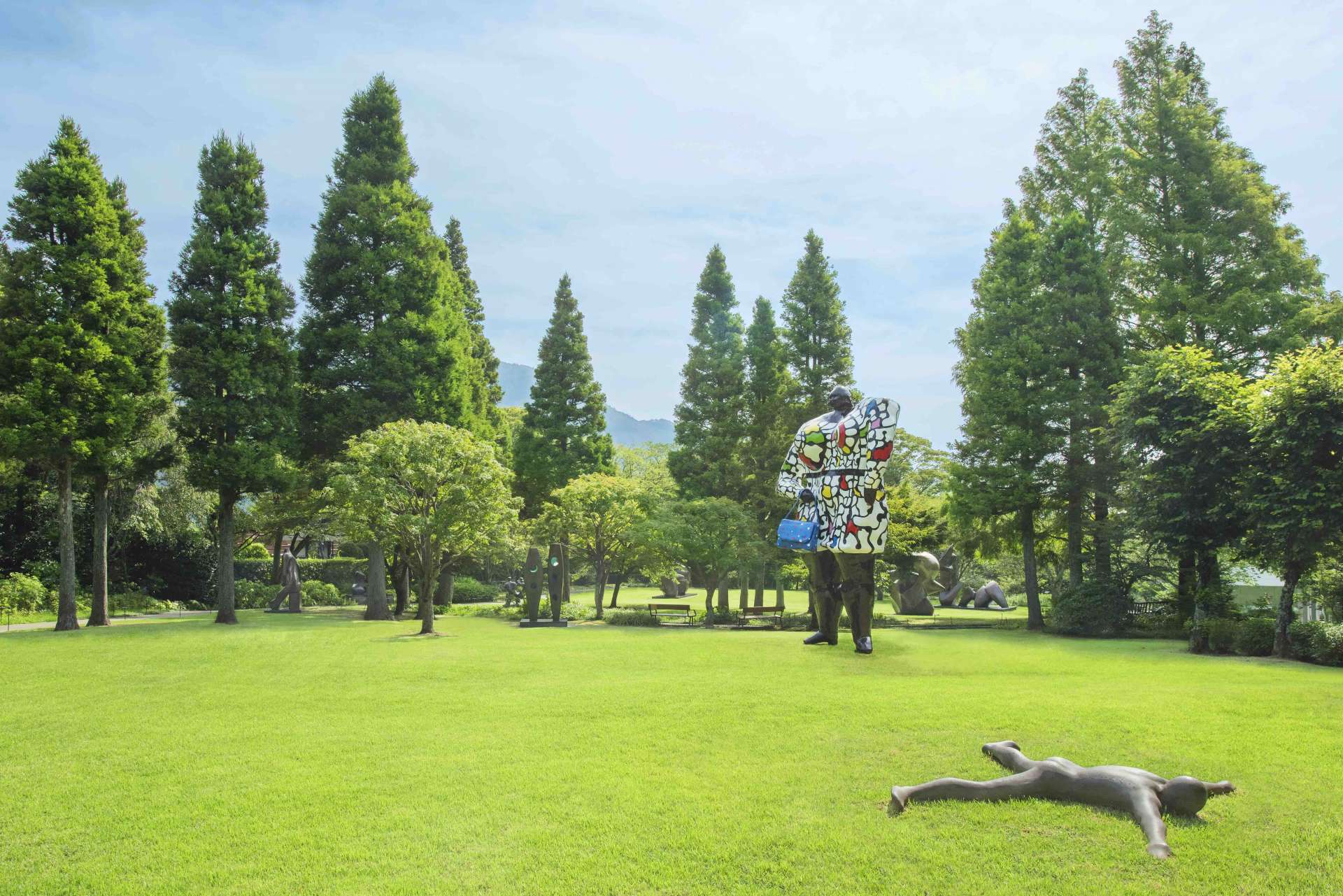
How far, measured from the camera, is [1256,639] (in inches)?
550

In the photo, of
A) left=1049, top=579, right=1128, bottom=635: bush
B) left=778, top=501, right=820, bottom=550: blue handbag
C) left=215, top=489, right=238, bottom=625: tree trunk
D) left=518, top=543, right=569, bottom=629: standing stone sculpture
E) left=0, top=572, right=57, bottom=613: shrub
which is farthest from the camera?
left=518, top=543, right=569, bottom=629: standing stone sculpture

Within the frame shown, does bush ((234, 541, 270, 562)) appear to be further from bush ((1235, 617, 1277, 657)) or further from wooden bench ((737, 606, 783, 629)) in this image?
bush ((1235, 617, 1277, 657))

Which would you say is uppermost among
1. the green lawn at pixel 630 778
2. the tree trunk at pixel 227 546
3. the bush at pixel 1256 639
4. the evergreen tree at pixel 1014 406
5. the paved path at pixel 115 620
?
the evergreen tree at pixel 1014 406

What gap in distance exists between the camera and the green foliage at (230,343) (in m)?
19.2

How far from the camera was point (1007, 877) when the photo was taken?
13.5 ft

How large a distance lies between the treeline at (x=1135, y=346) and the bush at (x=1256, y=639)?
1.39 meters

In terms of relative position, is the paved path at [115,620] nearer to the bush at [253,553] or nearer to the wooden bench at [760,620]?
the bush at [253,553]

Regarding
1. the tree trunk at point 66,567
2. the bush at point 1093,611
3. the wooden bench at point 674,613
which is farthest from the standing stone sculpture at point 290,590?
the bush at point 1093,611

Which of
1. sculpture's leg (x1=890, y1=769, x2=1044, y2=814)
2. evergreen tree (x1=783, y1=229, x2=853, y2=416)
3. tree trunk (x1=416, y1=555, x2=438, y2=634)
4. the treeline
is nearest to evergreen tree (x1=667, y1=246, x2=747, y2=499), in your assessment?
evergreen tree (x1=783, y1=229, x2=853, y2=416)

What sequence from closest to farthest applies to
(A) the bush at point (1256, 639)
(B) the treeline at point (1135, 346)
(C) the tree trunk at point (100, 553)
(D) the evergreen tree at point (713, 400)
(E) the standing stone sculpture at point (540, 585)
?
1. (A) the bush at point (1256, 639)
2. (B) the treeline at point (1135, 346)
3. (C) the tree trunk at point (100, 553)
4. (E) the standing stone sculpture at point (540, 585)
5. (D) the evergreen tree at point (713, 400)

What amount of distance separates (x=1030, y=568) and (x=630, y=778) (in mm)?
18339

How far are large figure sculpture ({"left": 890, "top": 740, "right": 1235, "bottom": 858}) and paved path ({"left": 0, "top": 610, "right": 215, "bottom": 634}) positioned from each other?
721 inches

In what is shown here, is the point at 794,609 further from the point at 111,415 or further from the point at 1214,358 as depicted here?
the point at 111,415

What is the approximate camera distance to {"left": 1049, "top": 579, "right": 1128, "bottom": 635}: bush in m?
18.4
